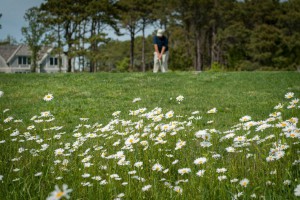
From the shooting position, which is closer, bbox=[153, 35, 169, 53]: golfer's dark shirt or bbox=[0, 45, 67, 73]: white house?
bbox=[153, 35, 169, 53]: golfer's dark shirt

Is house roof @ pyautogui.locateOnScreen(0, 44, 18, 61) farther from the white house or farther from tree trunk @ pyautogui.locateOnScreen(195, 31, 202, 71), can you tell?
tree trunk @ pyautogui.locateOnScreen(195, 31, 202, 71)

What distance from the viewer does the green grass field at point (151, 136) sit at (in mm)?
2988

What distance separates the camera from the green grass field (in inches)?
118

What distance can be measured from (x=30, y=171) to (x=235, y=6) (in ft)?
156

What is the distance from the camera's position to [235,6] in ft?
155

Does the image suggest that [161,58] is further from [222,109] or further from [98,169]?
[98,169]

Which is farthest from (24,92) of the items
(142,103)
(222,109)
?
(222,109)

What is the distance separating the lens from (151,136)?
13.0ft

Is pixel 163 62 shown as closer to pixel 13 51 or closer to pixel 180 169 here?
pixel 180 169

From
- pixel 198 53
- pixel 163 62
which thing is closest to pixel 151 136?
pixel 163 62

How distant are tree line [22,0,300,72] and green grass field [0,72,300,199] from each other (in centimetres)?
2765

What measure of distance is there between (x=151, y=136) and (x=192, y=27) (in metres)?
45.9

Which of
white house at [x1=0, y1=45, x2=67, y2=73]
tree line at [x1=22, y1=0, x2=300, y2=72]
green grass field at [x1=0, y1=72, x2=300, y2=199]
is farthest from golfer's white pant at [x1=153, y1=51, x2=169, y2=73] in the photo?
white house at [x1=0, y1=45, x2=67, y2=73]

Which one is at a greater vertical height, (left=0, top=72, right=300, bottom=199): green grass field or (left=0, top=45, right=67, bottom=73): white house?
(left=0, top=45, right=67, bottom=73): white house
